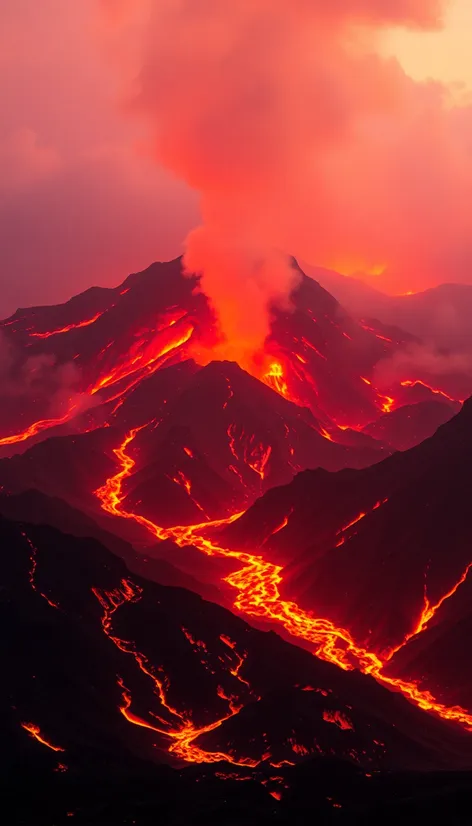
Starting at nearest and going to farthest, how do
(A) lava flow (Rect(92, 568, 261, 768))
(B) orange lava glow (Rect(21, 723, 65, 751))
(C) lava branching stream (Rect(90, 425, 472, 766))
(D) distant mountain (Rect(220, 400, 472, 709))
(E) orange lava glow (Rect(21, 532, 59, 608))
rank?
(B) orange lava glow (Rect(21, 723, 65, 751)) < (A) lava flow (Rect(92, 568, 261, 768)) < (C) lava branching stream (Rect(90, 425, 472, 766)) < (E) orange lava glow (Rect(21, 532, 59, 608)) < (D) distant mountain (Rect(220, 400, 472, 709))

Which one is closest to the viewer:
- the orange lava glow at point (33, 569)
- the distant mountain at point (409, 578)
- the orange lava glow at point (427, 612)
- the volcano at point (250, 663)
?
the volcano at point (250, 663)

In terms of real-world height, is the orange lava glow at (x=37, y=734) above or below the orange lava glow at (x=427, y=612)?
below

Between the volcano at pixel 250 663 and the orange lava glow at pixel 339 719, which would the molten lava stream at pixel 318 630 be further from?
the orange lava glow at pixel 339 719

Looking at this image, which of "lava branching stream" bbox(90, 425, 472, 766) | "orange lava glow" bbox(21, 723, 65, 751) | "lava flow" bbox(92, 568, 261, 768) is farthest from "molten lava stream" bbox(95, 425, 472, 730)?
"orange lava glow" bbox(21, 723, 65, 751)

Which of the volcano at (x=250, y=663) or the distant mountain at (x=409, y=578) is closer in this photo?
the volcano at (x=250, y=663)

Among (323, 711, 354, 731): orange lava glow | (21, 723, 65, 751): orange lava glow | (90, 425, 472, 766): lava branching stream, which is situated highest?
(90, 425, 472, 766): lava branching stream

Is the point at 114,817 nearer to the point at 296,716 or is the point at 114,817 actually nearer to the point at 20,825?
the point at 20,825

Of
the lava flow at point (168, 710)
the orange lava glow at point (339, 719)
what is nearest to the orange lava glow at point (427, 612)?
the lava flow at point (168, 710)

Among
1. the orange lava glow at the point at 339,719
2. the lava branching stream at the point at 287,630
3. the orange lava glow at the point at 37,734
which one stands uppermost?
the lava branching stream at the point at 287,630

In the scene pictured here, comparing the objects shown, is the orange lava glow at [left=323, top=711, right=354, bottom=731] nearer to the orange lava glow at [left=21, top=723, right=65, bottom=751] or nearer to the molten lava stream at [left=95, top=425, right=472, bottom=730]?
the molten lava stream at [left=95, top=425, right=472, bottom=730]

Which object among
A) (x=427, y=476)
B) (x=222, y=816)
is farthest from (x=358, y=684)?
(x=427, y=476)
